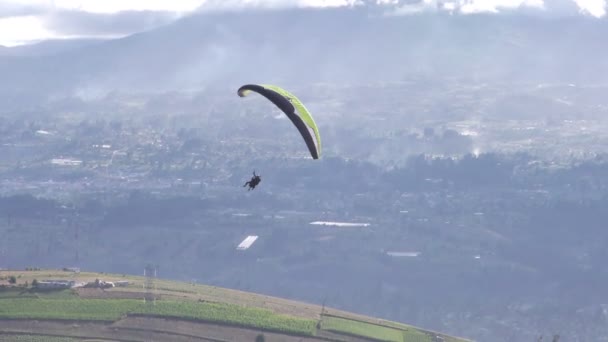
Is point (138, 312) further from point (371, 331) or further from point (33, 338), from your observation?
point (371, 331)

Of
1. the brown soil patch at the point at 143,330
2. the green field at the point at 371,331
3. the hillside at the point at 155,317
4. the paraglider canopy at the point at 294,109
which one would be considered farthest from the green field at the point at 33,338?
the paraglider canopy at the point at 294,109

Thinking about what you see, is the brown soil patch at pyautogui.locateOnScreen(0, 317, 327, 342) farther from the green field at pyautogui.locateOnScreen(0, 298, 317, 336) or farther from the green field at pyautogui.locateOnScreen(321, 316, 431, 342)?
the green field at pyautogui.locateOnScreen(321, 316, 431, 342)

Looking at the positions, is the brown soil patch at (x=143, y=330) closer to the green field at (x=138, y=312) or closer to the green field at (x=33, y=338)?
the green field at (x=33, y=338)

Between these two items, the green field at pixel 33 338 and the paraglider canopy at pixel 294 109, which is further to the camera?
the green field at pixel 33 338

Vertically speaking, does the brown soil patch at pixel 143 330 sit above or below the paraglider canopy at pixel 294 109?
below

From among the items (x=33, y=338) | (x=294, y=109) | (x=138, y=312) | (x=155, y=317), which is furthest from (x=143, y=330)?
(x=294, y=109)

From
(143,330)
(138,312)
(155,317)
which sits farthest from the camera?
(138,312)

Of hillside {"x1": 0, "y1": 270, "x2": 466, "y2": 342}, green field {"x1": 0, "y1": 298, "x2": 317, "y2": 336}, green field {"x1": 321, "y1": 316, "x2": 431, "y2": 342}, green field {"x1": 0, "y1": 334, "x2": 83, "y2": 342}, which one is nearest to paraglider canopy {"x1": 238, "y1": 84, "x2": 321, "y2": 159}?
green field {"x1": 0, "y1": 334, "x2": 83, "y2": 342}

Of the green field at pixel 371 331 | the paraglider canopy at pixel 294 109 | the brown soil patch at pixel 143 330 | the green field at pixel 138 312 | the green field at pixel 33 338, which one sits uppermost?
the paraglider canopy at pixel 294 109

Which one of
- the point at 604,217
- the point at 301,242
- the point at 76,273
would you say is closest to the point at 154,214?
the point at 301,242
